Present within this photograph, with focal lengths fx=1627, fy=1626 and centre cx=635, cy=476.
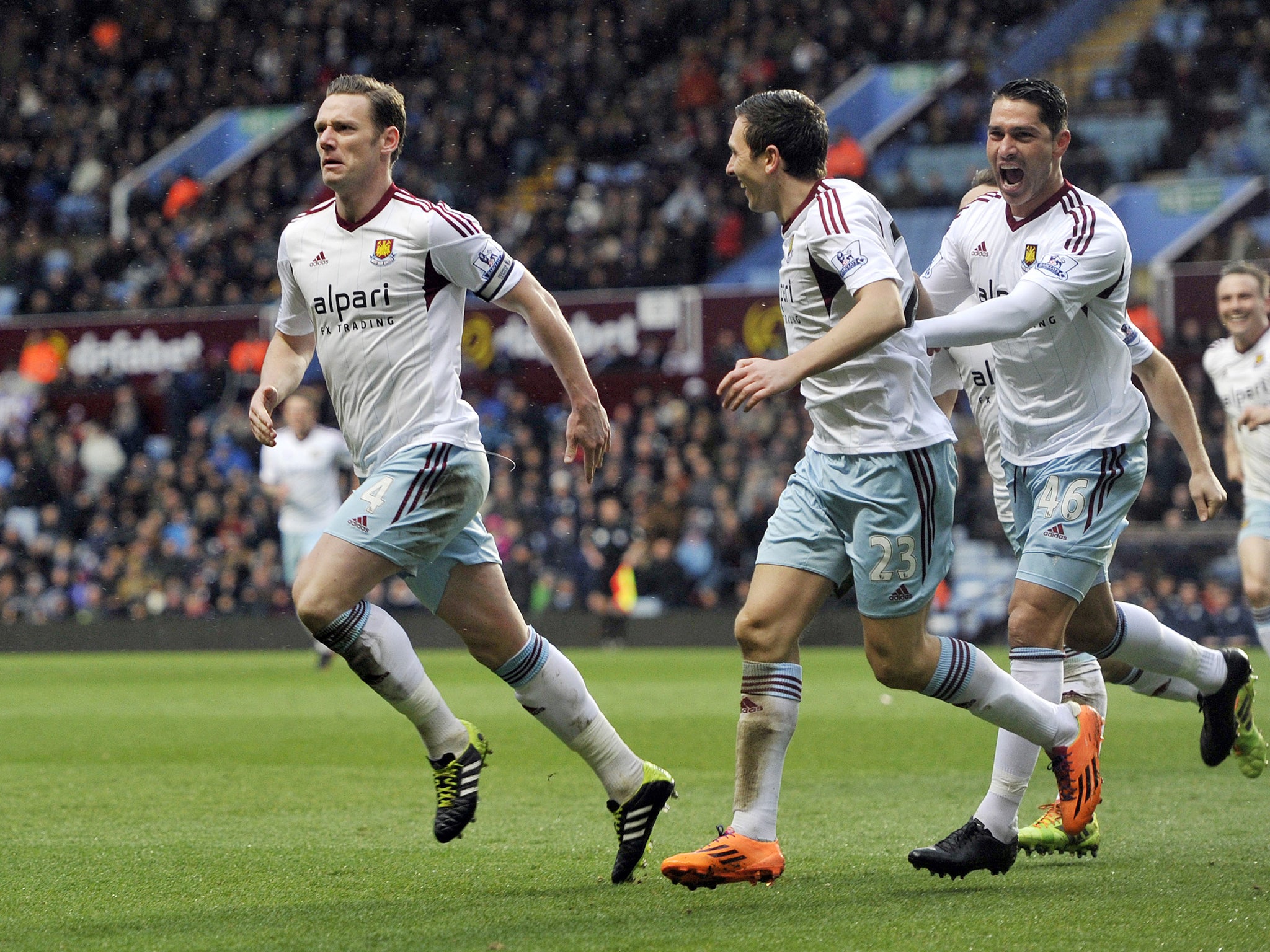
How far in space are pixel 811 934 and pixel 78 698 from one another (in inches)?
382

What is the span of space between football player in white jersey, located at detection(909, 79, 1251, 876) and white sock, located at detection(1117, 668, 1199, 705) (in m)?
0.66

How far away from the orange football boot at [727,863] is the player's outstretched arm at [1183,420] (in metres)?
2.13

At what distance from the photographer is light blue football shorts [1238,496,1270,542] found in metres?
8.73

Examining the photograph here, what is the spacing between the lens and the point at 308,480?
46.8ft

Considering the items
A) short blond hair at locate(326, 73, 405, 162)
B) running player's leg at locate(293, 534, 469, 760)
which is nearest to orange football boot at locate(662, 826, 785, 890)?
running player's leg at locate(293, 534, 469, 760)

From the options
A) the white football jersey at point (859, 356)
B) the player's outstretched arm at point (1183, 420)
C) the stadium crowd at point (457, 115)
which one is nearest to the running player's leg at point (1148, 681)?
the player's outstretched arm at point (1183, 420)

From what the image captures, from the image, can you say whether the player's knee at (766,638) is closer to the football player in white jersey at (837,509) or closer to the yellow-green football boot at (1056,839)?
the football player in white jersey at (837,509)

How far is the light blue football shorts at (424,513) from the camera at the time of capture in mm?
4863

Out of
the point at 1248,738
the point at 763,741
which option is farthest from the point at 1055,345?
the point at 1248,738

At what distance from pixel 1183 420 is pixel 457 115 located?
67.4 feet

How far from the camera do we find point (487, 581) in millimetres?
5098

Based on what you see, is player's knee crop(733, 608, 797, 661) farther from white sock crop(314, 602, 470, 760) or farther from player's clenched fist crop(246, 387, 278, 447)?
player's clenched fist crop(246, 387, 278, 447)

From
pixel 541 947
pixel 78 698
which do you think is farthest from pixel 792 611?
pixel 78 698

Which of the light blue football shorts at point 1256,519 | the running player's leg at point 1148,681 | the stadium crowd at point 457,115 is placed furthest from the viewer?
the stadium crowd at point 457,115
